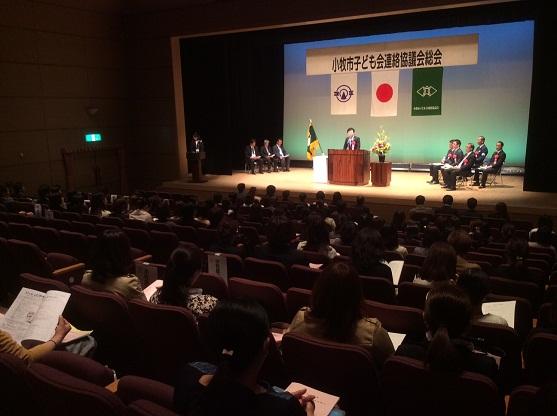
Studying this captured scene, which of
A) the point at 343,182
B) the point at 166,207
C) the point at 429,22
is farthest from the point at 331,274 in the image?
the point at 429,22

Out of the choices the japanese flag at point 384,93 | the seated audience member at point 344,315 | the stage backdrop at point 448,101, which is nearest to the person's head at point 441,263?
the seated audience member at point 344,315

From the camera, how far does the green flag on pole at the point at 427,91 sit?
1202cm

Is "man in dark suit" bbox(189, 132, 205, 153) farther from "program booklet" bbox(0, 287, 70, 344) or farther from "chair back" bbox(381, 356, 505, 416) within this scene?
"chair back" bbox(381, 356, 505, 416)

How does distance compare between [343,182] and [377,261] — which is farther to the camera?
[343,182]

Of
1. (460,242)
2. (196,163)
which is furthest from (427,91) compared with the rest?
(460,242)

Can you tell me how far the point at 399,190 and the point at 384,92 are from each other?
11.9 ft

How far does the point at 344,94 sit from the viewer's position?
1302cm

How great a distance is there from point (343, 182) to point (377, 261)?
7201mm

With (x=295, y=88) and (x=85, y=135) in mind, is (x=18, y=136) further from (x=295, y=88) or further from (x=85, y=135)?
(x=295, y=88)

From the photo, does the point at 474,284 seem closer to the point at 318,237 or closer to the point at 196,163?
the point at 318,237

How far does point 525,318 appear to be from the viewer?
2.99 metres

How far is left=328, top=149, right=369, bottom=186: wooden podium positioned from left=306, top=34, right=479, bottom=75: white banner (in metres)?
2.47

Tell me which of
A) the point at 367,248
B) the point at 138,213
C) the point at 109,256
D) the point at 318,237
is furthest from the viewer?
the point at 138,213

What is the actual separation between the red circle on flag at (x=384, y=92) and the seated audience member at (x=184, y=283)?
10.7 meters
